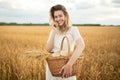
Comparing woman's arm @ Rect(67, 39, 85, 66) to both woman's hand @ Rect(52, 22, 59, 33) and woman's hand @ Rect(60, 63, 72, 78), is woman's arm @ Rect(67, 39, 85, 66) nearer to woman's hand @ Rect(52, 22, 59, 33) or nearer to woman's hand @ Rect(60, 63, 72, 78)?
woman's hand @ Rect(60, 63, 72, 78)

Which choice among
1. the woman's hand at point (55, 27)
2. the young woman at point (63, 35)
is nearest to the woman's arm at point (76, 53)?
the young woman at point (63, 35)

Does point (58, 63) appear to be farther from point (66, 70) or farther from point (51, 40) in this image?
point (51, 40)

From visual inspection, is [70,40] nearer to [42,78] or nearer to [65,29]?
[65,29]

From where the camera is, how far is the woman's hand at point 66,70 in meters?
2.00

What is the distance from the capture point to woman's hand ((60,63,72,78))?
2.00m

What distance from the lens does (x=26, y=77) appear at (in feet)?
10.6

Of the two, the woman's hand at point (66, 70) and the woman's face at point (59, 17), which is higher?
the woman's face at point (59, 17)

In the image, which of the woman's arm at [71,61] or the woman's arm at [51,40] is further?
the woman's arm at [51,40]

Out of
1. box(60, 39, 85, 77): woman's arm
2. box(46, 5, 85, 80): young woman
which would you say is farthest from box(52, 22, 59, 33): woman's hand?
box(60, 39, 85, 77): woman's arm

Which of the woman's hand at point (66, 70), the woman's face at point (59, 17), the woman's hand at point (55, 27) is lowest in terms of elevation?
the woman's hand at point (66, 70)

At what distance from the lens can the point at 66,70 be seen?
2.01 m

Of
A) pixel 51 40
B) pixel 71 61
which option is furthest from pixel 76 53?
pixel 51 40

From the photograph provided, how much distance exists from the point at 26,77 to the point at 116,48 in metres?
1.86

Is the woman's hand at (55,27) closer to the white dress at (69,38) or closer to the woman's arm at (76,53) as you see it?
the white dress at (69,38)
